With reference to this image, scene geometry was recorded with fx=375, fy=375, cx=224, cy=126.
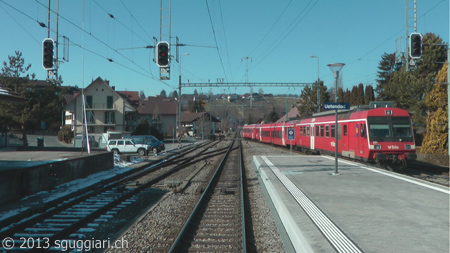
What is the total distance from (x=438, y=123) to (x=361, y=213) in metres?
20.2

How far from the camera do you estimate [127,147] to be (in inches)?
1246

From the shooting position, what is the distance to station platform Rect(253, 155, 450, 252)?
602cm

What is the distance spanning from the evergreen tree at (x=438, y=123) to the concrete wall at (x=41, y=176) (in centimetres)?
2128

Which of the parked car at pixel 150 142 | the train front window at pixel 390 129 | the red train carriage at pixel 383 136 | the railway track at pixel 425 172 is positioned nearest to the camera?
the railway track at pixel 425 172

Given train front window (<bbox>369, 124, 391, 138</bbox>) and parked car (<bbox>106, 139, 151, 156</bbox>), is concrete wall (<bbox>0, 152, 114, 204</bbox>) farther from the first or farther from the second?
train front window (<bbox>369, 124, 391, 138</bbox>)

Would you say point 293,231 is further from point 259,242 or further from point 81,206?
point 81,206

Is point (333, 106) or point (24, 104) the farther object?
point (24, 104)

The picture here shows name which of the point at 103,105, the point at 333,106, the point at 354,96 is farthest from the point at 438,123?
the point at 103,105

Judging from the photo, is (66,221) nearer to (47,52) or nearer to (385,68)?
(47,52)

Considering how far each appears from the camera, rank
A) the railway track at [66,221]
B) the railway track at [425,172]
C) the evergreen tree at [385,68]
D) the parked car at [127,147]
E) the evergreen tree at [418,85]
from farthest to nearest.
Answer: the evergreen tree at [385,68] < the evergreen tree at [418,85] < the parked car at [127,147] < the railway track at [425,172] < the railway track at [66,221]

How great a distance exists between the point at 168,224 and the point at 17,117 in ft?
109

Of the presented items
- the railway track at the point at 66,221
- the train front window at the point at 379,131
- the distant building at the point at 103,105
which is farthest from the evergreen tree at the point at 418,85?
the distant building at the point at 103,105

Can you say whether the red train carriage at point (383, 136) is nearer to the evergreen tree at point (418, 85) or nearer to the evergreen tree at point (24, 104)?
the evergreen tree at point (418, 85)

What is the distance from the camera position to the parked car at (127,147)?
31.5 m
